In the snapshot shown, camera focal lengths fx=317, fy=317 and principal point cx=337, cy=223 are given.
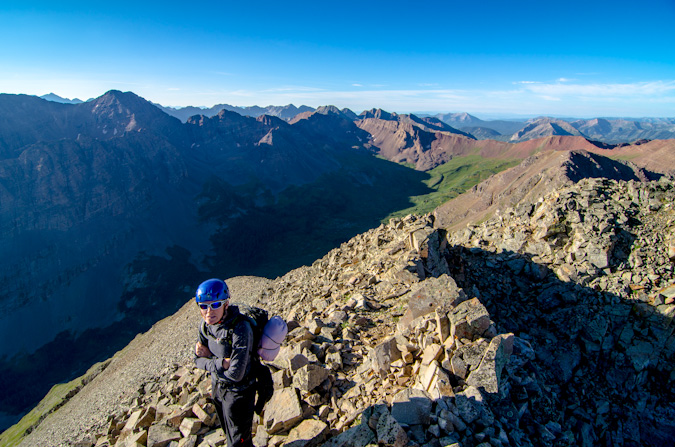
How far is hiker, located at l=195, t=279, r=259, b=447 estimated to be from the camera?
700 centimetres

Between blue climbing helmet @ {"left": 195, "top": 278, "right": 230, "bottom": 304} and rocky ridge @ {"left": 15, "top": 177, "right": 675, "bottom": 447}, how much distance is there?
4.71 metres

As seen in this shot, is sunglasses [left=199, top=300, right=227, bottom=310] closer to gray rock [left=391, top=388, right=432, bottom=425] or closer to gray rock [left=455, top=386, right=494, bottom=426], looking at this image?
gray rock [left=391, top=388, right=432, bottom=425]

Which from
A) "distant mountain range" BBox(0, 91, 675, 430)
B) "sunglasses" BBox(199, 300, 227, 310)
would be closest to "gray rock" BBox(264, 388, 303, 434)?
"sunglasses" BBox(199, 300, 227, 310)

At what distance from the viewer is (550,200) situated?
87.7 feet

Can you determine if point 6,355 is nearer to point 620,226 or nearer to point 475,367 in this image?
point 475,367

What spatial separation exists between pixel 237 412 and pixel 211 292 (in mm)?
3163

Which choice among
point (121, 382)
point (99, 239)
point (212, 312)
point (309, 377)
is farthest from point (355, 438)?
point (99, 239)

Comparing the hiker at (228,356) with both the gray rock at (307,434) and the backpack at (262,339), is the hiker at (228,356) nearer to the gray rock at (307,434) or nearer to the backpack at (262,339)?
the backpack at (262,339)

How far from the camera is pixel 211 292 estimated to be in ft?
23.4

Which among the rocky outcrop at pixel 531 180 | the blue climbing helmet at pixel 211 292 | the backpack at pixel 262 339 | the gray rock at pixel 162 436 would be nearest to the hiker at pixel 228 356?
the blue climbing helmet at pixel 211 292

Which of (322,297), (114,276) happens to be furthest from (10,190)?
(322,297)

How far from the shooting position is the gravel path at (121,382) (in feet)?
91.0

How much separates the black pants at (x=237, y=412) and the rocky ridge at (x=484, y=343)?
1390mm

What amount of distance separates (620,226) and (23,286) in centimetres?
16334
